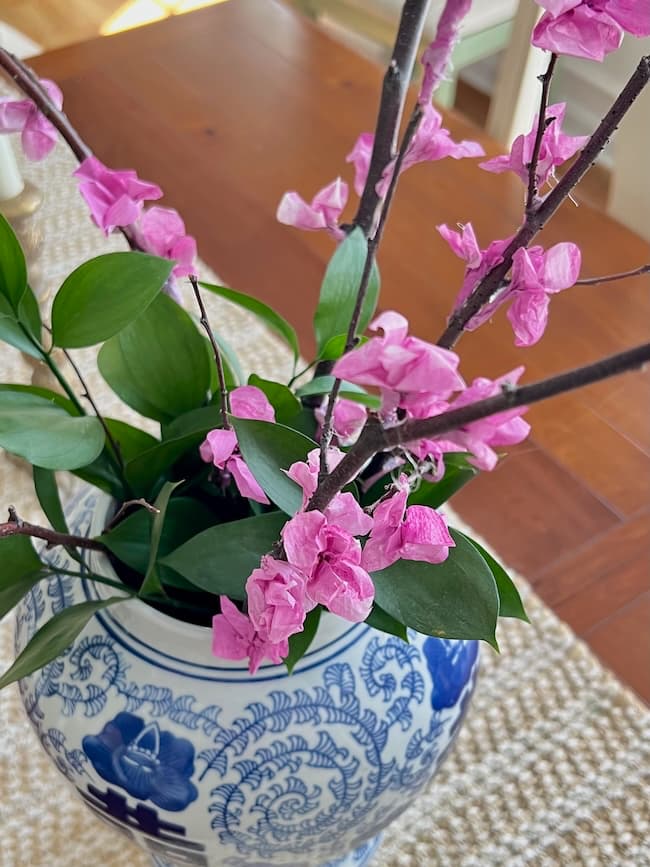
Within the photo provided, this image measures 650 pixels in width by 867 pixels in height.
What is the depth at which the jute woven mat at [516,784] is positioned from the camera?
0.48m

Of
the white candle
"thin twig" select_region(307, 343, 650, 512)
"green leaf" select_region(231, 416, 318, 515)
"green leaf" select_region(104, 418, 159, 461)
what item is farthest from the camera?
the white candle

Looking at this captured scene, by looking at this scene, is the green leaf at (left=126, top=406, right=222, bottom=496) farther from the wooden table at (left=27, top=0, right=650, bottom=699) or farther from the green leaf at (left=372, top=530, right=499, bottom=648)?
the wooden table at (left=27, top=0, right=650, bottom=699)

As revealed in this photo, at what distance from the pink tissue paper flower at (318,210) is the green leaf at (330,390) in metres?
0.05

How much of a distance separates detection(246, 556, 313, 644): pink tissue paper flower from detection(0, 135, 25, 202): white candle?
348 millimetres

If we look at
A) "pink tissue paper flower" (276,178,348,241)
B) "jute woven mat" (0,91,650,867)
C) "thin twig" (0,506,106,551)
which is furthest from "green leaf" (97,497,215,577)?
"jute woven mat" (0,91,650,867)

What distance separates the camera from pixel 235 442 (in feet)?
0.92

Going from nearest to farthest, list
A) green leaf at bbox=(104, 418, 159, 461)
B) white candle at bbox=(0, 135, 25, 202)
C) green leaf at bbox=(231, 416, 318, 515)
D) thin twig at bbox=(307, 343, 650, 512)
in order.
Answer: thin twig at bbox=(307, 343, 650, 512) < green leaf at bbox=(231, 416, 318, 515) < green leaf at bbox=(104, 418, 159, 461) < white candle at bbox=(0, 135, 25, 202)

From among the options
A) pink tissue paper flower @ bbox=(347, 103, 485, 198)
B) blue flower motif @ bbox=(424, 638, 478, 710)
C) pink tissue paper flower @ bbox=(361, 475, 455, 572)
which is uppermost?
pink tissue paper flower @ bbox=(347, 103, 485, 198)

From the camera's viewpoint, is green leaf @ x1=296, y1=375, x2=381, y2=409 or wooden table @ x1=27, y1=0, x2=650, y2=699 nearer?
green leaf @ x1=296, y1=375, x2=381, y2=409

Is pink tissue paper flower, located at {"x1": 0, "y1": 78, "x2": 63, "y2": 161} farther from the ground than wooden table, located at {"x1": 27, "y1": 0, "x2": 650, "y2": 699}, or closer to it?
farther from the ground

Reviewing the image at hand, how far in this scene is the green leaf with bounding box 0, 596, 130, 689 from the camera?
307mm

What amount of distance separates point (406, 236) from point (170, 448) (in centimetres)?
41

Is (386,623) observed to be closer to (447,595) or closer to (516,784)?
(447,595)

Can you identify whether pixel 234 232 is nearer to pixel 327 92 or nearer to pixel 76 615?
pixel 327 92
